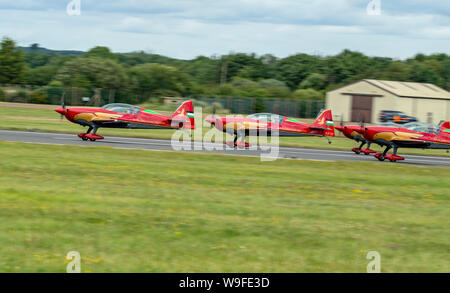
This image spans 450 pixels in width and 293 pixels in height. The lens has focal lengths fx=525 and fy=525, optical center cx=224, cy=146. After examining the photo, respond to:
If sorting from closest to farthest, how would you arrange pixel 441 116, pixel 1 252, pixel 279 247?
pixel 1 252, pixel 279 247, pixel 441 116

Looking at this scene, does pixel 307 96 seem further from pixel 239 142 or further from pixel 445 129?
pixel 445 129

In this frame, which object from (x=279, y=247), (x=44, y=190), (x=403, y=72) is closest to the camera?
(x=279, y=247)

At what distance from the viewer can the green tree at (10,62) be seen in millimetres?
79125

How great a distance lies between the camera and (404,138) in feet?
85.8

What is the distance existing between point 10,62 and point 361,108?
52.0m

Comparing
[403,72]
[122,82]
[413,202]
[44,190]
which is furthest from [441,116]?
[44,190]

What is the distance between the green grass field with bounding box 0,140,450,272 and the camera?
8766mm

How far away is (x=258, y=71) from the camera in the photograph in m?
112

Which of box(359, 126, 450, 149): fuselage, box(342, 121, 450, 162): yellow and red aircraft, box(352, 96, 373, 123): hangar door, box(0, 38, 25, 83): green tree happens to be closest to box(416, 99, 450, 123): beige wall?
box(352, 96, 373, 123): hangar door

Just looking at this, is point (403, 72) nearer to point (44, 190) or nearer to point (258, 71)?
point (258, 71)

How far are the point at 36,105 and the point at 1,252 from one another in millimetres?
52466

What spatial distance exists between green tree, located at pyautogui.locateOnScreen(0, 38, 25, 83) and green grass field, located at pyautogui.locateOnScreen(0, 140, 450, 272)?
219 ft

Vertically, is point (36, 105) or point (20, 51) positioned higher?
point (20, 51)

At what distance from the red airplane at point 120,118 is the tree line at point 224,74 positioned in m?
34.5
